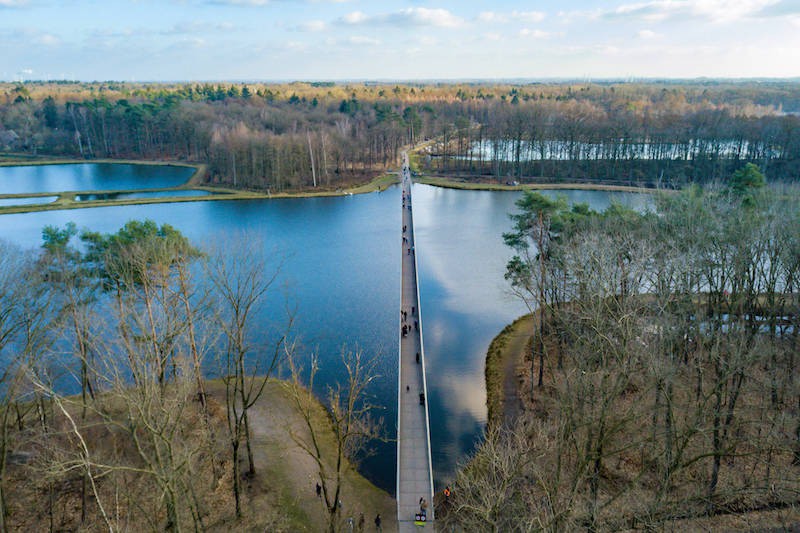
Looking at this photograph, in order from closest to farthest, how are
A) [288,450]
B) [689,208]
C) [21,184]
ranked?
1. [288,450]
2. [689,208]
3. [21,184]

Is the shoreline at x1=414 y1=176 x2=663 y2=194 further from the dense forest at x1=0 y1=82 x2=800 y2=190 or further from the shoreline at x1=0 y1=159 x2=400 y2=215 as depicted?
the shoreline at x1=0 y1=159 x2=400 y2=215

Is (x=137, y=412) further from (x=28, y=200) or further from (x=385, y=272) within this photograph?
(x=28, y=200)

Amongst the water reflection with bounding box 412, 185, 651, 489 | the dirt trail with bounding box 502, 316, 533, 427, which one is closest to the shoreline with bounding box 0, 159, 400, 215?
the water reflection with bounding box 412, 185, 651, 489

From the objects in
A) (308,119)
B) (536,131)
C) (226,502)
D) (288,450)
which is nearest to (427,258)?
(288,450)

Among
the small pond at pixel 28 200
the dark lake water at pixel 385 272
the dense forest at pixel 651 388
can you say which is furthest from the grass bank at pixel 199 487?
the small pond at pixel 28 200

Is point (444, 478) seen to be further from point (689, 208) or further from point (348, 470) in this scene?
point (689, 208)

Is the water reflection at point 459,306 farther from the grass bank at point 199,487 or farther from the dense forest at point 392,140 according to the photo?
the dense forest at point 392,140

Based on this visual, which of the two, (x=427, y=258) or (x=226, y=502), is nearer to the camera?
(x=226, y=502)
